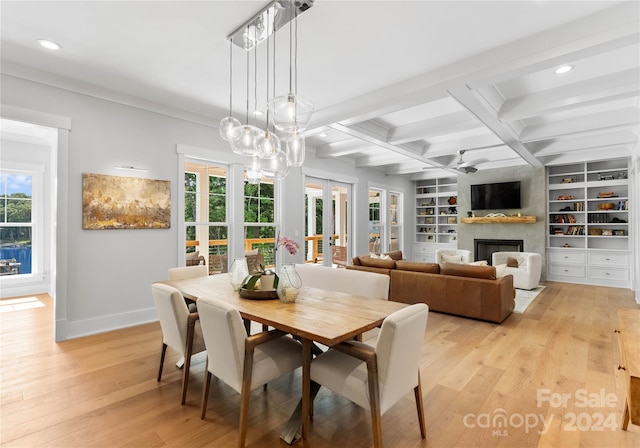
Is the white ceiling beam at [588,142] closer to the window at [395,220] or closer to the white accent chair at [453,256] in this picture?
the white accent chair at [453,256]

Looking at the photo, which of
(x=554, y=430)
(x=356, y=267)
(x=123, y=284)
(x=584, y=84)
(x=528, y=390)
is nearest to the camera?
(x=554, y=430)

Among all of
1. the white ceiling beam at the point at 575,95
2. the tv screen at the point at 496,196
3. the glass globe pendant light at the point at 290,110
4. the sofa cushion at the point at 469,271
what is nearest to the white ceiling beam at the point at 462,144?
the white ceiling beam at the point at 575,95

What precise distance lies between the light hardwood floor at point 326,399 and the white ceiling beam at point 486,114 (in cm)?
254

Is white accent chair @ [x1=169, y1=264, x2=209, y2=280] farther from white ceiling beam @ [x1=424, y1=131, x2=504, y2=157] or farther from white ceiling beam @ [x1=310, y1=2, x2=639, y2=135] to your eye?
white ceiling beam @ [x1=424, y1=131, x2=504, y2=157]

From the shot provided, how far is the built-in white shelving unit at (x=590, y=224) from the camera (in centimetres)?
660

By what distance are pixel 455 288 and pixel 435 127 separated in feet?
7.33

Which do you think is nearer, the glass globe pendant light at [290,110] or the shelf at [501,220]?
the glass globe pendant light at [290,110]

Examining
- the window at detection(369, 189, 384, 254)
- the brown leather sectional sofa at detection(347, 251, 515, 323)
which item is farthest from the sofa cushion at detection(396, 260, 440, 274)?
the window at detection(369, 189, 384, 254)

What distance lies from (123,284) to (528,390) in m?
4.20

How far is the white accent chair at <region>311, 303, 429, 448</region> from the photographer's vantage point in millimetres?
1616

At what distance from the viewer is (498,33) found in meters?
2.56

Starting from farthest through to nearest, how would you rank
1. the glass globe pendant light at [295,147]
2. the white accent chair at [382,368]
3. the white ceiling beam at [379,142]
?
the white ceiling beam at [379,142]
the glass globe pendant light at [295,147]
the white accent chair at [382,368]

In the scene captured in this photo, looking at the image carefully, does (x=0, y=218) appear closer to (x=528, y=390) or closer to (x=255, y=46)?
(x=255, y=46)

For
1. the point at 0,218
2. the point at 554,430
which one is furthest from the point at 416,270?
the point at 0,218
